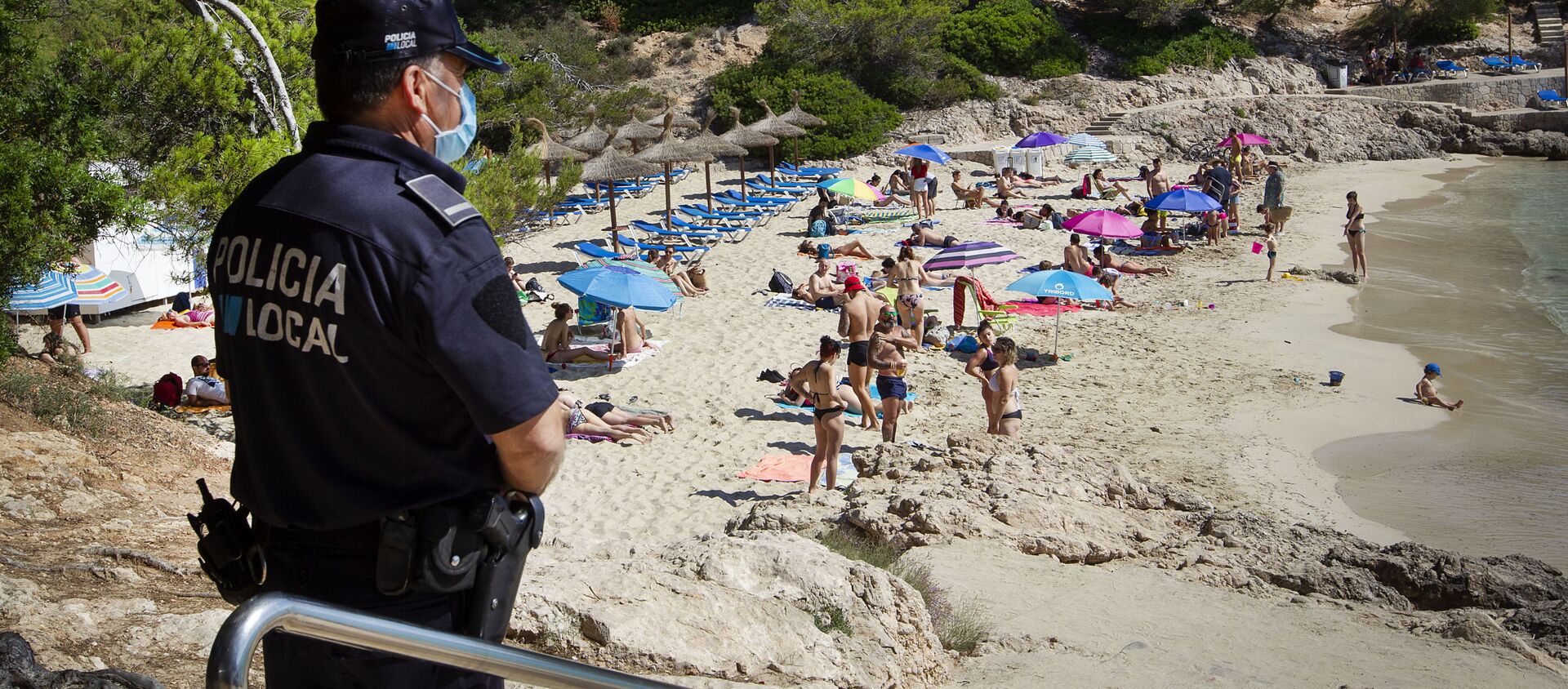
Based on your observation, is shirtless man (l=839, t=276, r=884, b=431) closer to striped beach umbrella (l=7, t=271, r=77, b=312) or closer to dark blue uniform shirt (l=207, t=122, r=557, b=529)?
striped beach umbrella (l=7, t=271, r=77, b=312)

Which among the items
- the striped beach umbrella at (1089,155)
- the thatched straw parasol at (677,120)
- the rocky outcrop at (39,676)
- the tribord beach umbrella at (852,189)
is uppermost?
the thatched straw parasol at (677,120)

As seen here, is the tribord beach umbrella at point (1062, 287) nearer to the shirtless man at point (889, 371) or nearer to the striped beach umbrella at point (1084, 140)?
the shirtless man at point (889, 371)

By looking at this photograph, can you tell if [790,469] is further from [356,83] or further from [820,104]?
[820,104]

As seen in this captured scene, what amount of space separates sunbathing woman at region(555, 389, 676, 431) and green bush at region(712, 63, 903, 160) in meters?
18.7

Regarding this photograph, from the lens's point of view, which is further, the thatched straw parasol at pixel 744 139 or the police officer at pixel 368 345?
the thatched straw parasol at pixel 744 139

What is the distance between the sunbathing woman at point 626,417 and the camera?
10.4 m

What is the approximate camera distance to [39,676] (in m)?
2.78

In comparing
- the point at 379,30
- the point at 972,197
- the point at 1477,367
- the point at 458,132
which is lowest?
the point at 1477,367

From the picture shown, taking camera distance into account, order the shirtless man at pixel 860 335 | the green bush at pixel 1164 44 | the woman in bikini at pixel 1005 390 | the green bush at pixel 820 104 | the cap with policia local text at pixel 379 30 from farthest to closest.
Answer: the green bush at pixel 1164 44
the green bush at pixel 820 104
the shirtless man at pixel 860 335
the woman in bikini at pixel 1005 390
the cap with policia local text at pixel 379 30

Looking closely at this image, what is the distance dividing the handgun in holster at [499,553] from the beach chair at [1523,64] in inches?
1699

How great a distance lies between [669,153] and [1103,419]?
10346 mm

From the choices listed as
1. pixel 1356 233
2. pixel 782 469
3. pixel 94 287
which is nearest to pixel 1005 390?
pixel 782 469

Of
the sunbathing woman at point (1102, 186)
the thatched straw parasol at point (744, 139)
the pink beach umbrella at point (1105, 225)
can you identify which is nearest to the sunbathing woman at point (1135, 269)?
the pink beach umbrella at point (1105, 225)

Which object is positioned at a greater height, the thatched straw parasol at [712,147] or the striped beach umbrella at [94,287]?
the thatched straw parasol at [712,147]
